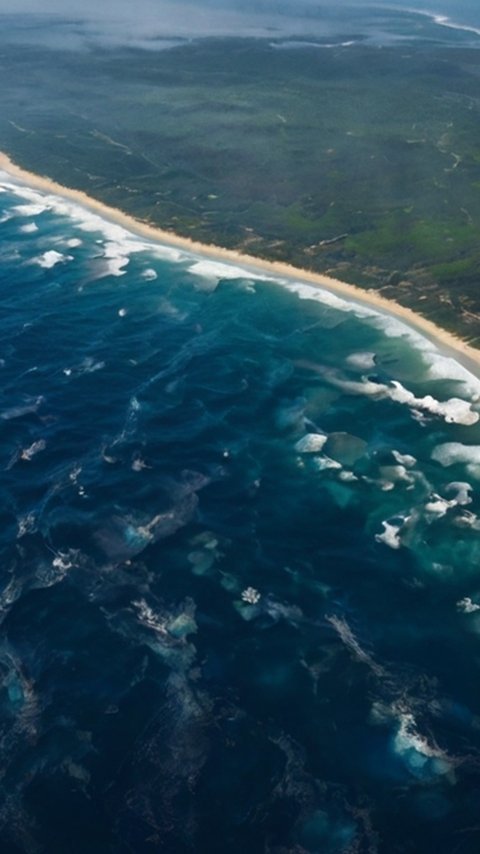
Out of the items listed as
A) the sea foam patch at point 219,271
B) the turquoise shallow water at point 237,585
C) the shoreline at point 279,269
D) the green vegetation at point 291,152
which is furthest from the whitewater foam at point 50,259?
the sea foam patch at point 219,271

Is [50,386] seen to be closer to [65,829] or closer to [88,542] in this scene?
[88,542]

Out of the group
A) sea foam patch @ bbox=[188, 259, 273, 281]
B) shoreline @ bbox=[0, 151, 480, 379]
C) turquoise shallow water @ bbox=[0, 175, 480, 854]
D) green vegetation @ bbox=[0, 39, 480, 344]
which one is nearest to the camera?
turquoise shallow water @ bbox=[0, 175, 480, 854]

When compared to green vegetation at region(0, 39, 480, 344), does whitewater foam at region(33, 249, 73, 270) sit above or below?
below

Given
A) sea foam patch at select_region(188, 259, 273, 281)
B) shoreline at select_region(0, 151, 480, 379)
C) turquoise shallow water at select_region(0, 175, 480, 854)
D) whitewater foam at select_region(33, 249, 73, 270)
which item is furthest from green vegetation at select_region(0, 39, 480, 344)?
turquoise shallow water at select_region(0, 175, 480, 854)

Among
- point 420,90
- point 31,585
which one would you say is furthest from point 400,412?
point 420,90

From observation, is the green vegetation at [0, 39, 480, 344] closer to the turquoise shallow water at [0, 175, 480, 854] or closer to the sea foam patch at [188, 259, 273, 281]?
the sea foam patch at [188, 259, 273, 281]

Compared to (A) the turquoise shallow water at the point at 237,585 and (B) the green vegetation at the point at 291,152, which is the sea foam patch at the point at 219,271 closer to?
(B) the green vegetation at the point at 291,152

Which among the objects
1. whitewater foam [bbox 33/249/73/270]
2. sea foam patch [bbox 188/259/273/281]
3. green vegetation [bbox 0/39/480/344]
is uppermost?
green vegetation [bbox 0/39/480/344]
